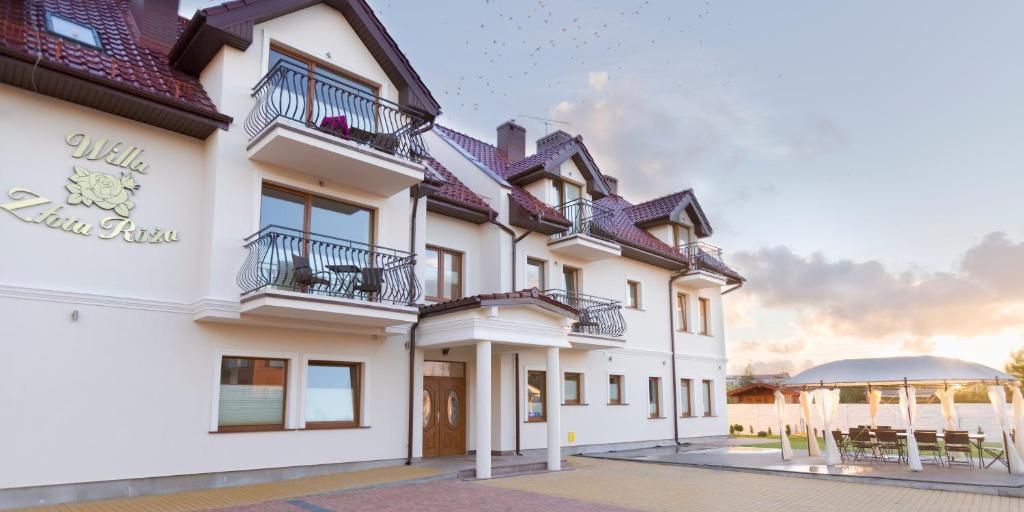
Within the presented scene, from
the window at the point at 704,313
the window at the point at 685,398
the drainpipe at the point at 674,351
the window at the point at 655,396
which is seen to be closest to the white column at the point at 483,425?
the window at the point at 655,396

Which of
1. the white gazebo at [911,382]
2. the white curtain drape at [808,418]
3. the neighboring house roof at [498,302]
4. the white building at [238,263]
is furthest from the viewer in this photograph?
the white curtain drape at [808,418]

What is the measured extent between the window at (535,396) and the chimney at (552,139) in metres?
7.66

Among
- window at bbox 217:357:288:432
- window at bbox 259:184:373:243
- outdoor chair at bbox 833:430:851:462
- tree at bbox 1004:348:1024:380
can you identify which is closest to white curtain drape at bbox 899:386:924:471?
outdoor chair at bbox 833:430:851:462

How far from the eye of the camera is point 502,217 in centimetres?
1506

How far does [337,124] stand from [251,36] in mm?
1895

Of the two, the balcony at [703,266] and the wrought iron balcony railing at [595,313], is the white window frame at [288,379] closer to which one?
the wrought iron balcony railing at [595,313]

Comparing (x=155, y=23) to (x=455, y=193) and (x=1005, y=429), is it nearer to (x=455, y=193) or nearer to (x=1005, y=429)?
(x=455, y=193)

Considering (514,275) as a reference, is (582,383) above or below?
below

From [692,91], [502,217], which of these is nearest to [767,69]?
[692,91]

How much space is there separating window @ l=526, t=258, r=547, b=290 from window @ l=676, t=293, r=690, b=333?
621cm

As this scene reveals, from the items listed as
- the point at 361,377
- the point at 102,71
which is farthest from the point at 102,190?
the point at 361,377

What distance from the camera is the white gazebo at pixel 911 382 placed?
11.9m

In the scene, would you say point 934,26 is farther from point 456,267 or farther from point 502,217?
point 456,267

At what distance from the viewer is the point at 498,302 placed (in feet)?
37.9
